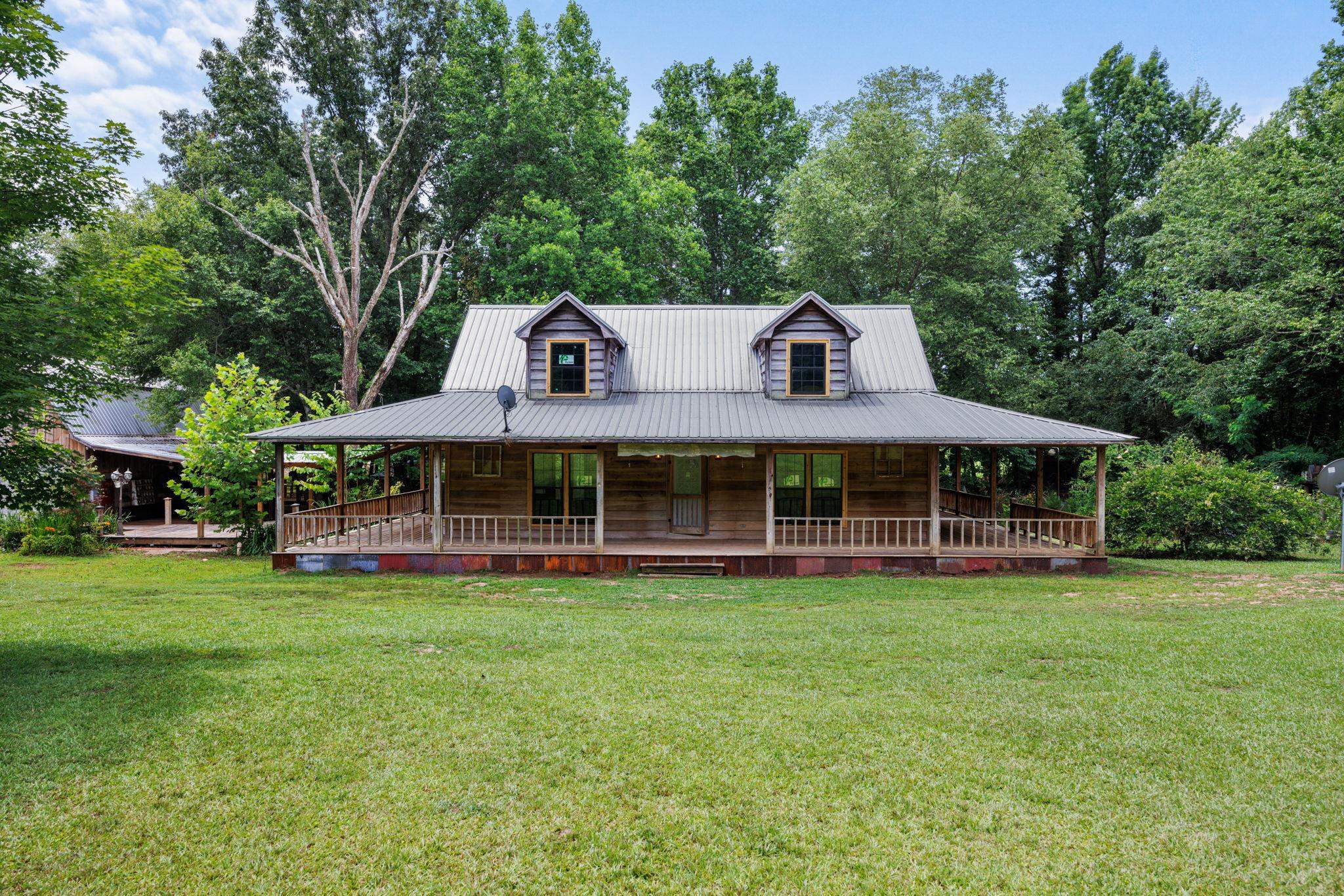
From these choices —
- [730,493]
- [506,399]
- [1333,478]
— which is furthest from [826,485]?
[1333,478]

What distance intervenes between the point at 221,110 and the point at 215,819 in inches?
1476

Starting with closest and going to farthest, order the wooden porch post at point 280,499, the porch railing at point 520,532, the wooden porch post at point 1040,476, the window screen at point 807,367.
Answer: the wooden porch post at point 280,499, the porch railing at point 520,532, the wooden porch post at point 1040,476, the window screen at point 807,367

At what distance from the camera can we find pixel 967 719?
6488 millimetres

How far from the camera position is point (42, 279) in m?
8.52

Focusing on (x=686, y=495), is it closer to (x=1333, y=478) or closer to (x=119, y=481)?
(x=1333, y=478)

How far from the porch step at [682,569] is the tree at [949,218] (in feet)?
53.6

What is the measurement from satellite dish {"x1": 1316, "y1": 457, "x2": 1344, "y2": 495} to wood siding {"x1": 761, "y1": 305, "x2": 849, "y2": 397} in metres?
10.0

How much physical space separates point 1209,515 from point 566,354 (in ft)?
51.9

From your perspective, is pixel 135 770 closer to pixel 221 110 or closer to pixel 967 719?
pixel 967 719

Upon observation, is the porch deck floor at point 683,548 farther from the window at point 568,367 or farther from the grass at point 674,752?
the grass at point 674,752

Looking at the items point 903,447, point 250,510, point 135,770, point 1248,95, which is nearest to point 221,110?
point 250,510

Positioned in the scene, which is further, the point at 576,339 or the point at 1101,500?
the point at 576,339

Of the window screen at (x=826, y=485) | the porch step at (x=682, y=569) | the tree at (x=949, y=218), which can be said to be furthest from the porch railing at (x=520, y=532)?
the tree at (x=949, y=218)

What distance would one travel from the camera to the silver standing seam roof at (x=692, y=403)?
14.7 metres
